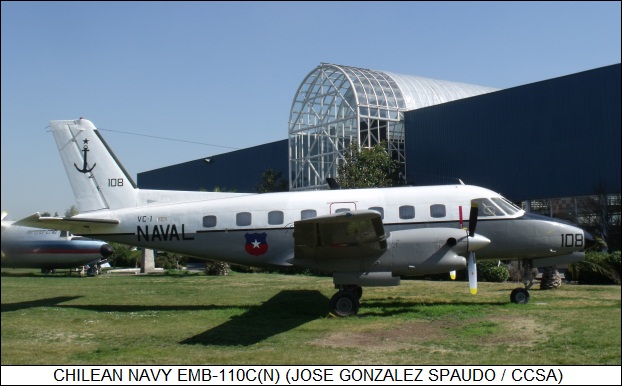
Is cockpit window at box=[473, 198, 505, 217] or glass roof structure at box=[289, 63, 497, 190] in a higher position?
glass roof structure at box=[289, 63, 497, 190]

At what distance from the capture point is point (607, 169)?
5219mm

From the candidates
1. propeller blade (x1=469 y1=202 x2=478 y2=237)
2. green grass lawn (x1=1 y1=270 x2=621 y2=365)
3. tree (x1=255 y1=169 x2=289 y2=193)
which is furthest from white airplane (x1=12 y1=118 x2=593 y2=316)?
tree (x1=255 y1=169 x2=289 y2=193)

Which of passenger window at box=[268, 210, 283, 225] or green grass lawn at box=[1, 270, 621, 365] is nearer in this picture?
green grass lawn at box=[1, 270, 621, 365]

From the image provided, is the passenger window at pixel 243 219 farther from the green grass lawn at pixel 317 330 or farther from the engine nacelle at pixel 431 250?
the engine nacelle at pixel 431 250

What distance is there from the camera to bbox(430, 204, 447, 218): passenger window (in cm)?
1500

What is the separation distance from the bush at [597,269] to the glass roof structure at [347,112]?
60.7ft

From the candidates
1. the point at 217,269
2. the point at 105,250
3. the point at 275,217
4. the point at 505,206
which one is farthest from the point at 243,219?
the point at 217,269

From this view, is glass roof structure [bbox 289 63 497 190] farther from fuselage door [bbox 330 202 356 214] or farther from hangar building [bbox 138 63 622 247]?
fuselage door [bbox 330 202 356 214]

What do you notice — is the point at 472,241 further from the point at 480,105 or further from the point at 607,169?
the point at 480,105

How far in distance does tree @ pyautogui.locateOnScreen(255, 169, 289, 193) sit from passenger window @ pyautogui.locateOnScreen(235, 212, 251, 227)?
31.3 m

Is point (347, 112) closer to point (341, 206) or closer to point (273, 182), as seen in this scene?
point (273, 182)

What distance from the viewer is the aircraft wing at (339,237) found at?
12761 mm

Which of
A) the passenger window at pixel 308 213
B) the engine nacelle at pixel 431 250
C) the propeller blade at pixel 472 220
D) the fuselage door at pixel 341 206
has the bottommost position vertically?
the engine nacelle at pixel 431 250

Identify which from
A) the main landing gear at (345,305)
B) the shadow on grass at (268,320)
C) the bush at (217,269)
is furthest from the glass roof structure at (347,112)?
the main landing gear at (345,305)
